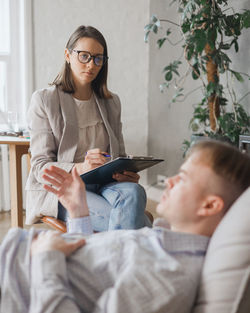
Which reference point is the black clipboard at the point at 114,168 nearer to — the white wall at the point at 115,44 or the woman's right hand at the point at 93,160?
the woman's right hand at the point at 93,160

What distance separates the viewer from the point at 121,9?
12.1 feet

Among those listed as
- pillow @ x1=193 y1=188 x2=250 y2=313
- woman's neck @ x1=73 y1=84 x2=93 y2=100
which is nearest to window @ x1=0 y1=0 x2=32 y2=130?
woman's neck @ x1=73 y1=84 x2=93 y2=100

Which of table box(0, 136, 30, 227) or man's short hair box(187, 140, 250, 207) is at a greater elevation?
man's short hair box(187, 140, 250, 207)

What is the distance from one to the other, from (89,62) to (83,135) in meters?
0.36

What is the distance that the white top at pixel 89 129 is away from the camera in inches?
83.0

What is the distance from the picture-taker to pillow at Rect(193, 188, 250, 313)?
2.77ft

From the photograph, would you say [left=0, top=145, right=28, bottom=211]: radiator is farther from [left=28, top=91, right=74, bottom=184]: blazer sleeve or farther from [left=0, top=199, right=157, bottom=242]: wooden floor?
[left=28, top=91, right=74, bottom=184]: blazer sleeve

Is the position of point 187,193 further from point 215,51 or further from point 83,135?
point 215,51

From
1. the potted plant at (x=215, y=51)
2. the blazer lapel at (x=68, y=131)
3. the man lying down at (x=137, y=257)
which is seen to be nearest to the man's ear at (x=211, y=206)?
the man lying down at (x=137, y=257)

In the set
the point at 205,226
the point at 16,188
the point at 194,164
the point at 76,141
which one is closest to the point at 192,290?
the point at 205,226

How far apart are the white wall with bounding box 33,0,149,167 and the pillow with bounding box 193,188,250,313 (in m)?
2.92

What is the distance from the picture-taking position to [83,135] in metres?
2.12

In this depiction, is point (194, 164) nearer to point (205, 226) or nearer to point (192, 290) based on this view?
point (205, 226)

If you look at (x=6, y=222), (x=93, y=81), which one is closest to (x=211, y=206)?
(x=93, y=81)
